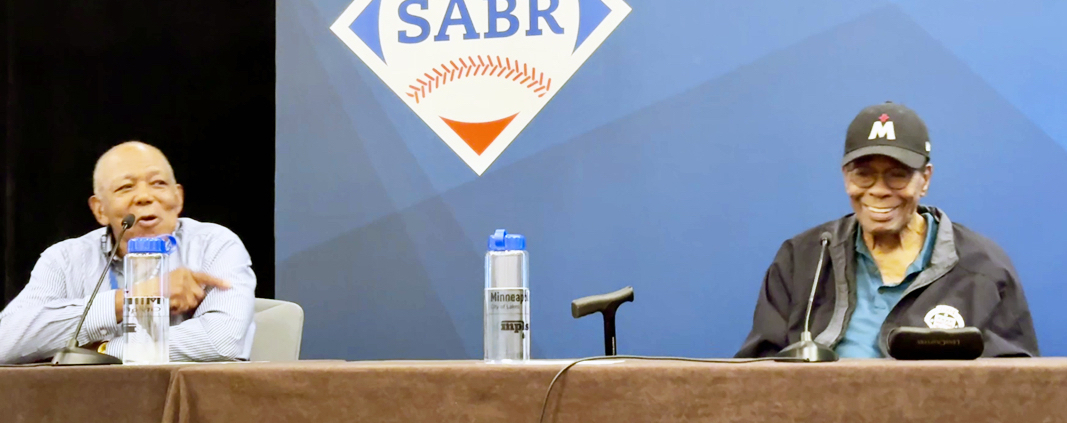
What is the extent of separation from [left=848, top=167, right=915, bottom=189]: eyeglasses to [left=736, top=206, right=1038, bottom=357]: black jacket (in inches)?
4.5

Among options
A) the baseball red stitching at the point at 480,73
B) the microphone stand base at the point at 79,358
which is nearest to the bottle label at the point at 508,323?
the microphone stand base at the point at 79,358

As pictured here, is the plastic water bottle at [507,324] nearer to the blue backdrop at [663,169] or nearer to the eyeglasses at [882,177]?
the eyeglasses at [882,177]

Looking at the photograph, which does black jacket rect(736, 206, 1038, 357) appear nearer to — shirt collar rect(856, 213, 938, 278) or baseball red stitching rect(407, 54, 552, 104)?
shirt collar rect(856, 213, 938, 278)

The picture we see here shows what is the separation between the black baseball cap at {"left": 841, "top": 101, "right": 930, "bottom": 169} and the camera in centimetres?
230

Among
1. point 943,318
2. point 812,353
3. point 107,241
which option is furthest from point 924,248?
point 107,241

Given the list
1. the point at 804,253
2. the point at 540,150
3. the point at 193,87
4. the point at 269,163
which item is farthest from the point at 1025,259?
the point at 193,87

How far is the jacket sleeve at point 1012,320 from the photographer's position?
7.23 feet

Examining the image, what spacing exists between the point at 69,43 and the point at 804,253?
2563 millimetres

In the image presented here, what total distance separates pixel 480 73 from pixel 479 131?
0.58 feet

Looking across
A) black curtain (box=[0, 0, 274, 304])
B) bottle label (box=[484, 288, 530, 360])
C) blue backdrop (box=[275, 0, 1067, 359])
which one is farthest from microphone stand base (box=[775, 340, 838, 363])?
black curtain (box=[0, 0, 274, 304])

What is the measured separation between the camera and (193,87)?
3447 millimetres

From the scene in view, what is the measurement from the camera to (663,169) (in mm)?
2908

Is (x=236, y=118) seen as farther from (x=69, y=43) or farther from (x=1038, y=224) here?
(x=1038, y=224)

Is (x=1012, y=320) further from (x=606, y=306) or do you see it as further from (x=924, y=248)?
(x=606, y=306)
